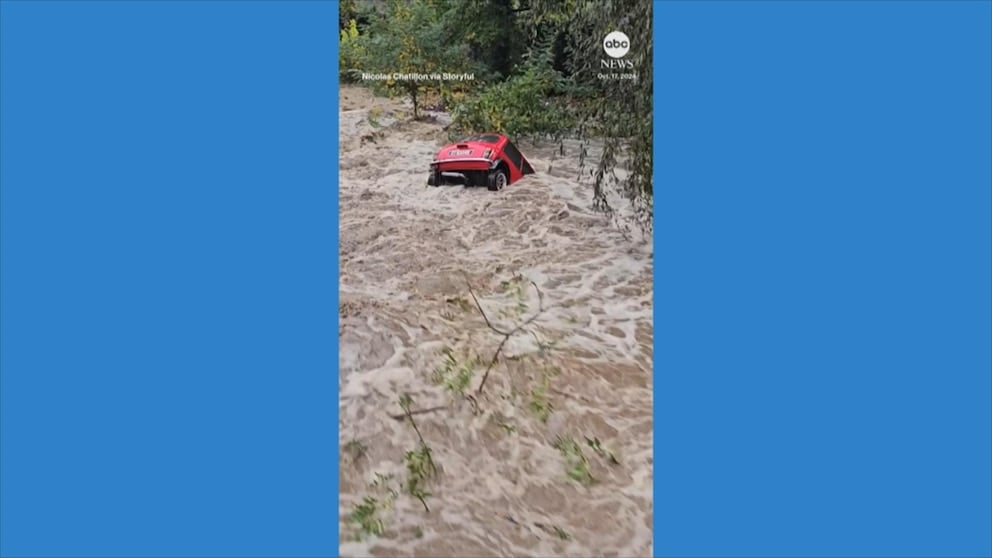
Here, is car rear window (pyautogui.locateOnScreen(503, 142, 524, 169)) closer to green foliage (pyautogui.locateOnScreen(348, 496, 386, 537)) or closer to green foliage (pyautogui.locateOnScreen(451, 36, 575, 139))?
green foliage (pyautogui.locateOnScreen(451, 36, 575, 139))

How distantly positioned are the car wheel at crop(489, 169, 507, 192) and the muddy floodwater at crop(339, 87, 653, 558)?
4 centimetres

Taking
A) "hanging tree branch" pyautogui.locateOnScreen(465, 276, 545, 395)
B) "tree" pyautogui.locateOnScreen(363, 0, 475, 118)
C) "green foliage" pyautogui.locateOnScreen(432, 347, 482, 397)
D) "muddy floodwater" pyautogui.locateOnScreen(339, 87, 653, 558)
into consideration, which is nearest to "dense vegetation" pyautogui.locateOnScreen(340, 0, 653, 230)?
"tree" pyautogui.locateOnScreen(363, 0, 475, 118)

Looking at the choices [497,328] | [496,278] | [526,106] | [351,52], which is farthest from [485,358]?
[351,52]

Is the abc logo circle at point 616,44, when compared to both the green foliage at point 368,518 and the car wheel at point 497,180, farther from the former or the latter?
the green foliage at point 368,518

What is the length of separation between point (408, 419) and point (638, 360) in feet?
2.64

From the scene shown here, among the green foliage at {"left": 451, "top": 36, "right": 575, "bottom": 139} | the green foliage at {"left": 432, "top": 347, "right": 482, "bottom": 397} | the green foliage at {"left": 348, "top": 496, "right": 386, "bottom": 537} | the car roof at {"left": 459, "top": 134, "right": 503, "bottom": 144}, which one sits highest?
the green foliage at {"left": 451, "top": 36, "right": 575, "bottom": 139}

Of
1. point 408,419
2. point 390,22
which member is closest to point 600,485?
point 408,419

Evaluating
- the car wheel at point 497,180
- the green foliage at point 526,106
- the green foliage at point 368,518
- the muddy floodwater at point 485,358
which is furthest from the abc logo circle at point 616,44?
the green foliage at point 368,518

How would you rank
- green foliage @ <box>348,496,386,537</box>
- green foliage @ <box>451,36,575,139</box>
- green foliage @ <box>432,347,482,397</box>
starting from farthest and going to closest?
green foliage @ <box>451,36,575,139</box>, green foliage @ <box>432,347,482,397</box>, green foliage @ <box>348,496,386,537</box>

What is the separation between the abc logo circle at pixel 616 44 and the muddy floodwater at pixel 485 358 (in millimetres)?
433

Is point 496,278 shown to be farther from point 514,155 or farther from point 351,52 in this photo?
point 351,52

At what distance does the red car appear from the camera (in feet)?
9.57

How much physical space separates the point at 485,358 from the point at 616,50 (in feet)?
3.81

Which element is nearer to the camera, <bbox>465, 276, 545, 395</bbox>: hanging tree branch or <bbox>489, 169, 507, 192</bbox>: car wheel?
<bbox>465, 276, 545, 395</bbox>: hanging tree branch
